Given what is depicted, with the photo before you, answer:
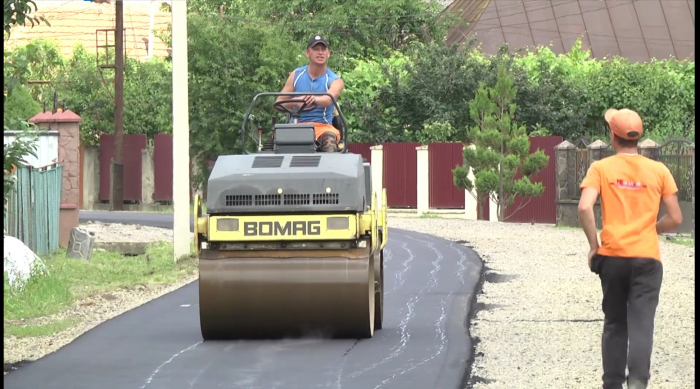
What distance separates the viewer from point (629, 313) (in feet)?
25.9

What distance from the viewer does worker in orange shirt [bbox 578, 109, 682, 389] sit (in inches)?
309

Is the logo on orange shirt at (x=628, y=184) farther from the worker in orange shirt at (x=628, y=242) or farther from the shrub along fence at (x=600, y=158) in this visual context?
the shrub along fence at (x=600, y=158)

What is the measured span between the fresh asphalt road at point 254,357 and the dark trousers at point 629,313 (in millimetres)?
1205

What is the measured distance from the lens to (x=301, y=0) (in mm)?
52531

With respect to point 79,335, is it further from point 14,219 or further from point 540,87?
point 540,87

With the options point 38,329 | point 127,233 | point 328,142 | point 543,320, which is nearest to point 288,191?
point 328,142

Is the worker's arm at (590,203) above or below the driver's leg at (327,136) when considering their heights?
below

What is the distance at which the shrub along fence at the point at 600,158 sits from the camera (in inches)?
1016

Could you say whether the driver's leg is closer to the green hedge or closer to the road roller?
the road roller

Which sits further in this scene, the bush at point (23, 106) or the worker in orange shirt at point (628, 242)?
the bush at point (23, 106)

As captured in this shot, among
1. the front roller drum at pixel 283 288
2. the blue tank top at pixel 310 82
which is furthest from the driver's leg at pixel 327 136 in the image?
the front roller drum at pixel 283 288

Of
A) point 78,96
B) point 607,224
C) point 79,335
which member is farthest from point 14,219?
point 78,96

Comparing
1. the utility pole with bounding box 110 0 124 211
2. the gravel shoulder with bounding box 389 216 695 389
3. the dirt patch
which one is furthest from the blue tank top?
the utility pole with bounding box 110 0 124 211

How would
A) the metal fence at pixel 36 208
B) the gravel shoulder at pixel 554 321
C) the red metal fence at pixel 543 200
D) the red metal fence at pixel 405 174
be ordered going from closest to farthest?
the gravel shoulder at pixel 554 321 < the metal fence at pixel 36 208 < the red metal fence at pixel 543 200 < the red metal fence at pixel 405 174
